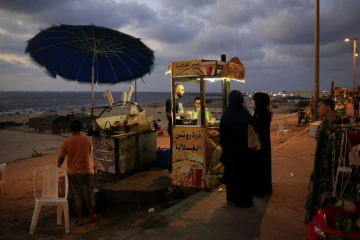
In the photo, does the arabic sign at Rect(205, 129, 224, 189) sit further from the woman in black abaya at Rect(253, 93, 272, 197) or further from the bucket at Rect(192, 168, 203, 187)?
the woman in black abaya at Rect(253, 93, 272, 197)

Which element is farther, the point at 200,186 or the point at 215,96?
the point at 215,96

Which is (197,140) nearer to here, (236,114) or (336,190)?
(236,114)

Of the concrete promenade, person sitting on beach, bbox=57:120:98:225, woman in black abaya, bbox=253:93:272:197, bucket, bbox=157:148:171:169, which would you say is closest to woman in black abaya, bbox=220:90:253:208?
the concrete promenade

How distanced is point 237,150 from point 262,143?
69cm

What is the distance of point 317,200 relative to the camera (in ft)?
10.3

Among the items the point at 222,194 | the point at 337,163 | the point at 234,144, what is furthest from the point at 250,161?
the point at 337,163

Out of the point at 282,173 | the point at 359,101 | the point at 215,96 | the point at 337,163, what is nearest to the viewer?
the point at 337,163

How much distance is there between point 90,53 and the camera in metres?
7.98

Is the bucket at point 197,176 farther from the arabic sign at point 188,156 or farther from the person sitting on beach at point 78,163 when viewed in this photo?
the person sitting on beach at point 78,163

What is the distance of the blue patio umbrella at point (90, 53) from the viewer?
686 cm

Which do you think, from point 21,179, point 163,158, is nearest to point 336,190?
point 163,158

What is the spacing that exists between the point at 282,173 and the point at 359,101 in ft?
43.4

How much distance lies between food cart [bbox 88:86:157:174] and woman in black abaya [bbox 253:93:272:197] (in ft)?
9.88

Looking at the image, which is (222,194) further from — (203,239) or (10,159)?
(10,159)
